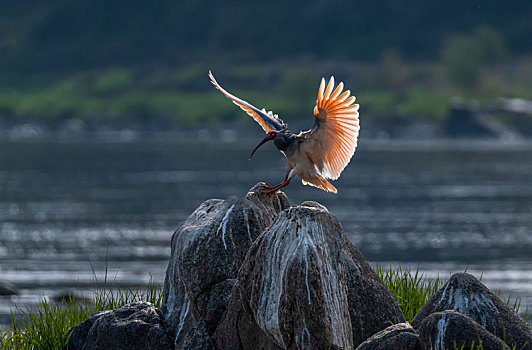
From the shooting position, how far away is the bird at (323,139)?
1041 centimetres

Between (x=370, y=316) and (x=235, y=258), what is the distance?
163cm

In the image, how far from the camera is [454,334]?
27.0 feet

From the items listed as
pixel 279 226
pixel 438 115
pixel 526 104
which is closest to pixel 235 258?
pixel 279 226

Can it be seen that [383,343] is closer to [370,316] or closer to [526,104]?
[370,316]

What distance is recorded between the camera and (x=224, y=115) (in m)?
165

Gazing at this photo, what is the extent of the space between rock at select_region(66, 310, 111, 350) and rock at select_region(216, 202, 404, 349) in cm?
189

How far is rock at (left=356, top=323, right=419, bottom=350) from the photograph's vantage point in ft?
27.9

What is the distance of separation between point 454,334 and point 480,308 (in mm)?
1204

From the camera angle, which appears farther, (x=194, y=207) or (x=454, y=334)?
(x=194, y=207)

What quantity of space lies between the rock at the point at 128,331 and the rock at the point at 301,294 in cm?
81

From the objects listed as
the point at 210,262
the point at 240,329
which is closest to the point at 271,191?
the point at 210,262

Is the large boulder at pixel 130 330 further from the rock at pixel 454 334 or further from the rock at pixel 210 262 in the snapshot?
the rock at pixel 454 334

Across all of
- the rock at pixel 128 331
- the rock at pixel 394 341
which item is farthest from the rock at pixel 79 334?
the rock at pixel 394 341

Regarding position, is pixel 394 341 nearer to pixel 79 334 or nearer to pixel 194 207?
pixel 79 334
